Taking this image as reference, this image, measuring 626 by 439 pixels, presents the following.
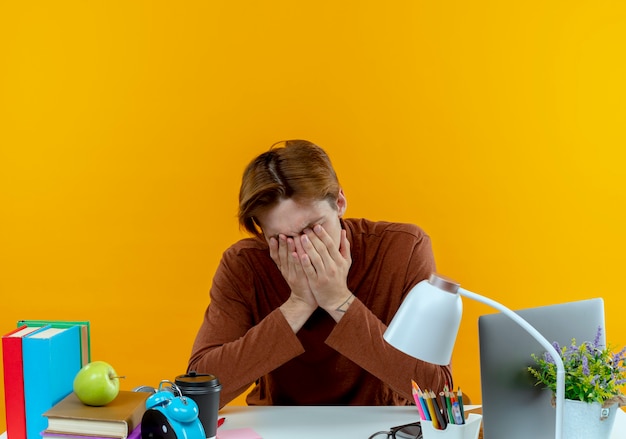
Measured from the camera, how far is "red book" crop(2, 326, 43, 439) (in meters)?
1.38

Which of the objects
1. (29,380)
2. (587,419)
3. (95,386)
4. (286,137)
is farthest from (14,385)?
(286,137)

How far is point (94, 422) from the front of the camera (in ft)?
4.26

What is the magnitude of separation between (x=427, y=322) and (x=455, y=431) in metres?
0.31

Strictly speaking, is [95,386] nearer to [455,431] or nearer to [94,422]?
[94,422]

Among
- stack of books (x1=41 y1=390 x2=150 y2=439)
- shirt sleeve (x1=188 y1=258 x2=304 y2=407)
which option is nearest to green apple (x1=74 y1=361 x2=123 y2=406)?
stack of books (x1=41 y1=390 x2=150 y2=439)

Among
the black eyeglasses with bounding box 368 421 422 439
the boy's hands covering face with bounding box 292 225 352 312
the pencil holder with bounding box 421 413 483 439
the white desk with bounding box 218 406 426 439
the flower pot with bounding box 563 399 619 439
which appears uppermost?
the boy's hands covering face with bounding box 292 225 352 312

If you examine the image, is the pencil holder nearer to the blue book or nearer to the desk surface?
the desk surface

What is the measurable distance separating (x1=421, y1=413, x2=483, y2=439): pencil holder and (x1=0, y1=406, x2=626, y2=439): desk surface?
22 cm

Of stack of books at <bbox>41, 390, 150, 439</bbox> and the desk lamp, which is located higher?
the desk lamp

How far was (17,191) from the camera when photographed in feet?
9.59

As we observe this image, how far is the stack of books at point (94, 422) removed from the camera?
1291 mm

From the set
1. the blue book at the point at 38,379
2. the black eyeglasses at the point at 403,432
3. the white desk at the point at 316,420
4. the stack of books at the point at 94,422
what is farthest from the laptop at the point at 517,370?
the blue book at the point at 38,379

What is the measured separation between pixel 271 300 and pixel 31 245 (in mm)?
1406

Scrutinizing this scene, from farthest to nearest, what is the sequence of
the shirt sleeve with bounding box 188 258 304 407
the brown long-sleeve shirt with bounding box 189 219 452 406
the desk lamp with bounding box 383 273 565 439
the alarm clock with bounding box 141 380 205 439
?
the brown long-sleeve shirt with bounding box 189 219 452 406, the shirt sleeve with bounding box 188 258 304 407, the alarm clock with bounding box 141 380 205 439, the desk lamp with bounding box 383 273 565 439
